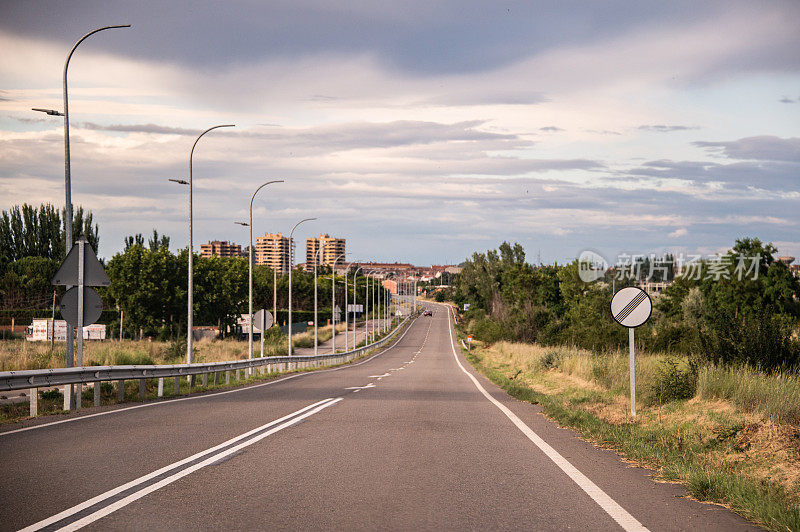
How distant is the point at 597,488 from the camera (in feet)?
23.9

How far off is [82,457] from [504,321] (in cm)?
7996

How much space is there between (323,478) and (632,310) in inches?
307

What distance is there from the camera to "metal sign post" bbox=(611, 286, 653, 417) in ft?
43.0

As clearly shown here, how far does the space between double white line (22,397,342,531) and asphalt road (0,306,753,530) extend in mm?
16

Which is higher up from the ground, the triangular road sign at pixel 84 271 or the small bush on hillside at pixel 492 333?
the triangular road sign at pixel 84 271

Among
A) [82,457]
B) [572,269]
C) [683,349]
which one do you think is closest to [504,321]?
[572,269]

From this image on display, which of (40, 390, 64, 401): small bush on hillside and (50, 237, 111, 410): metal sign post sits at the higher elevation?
(50, 237, 111, 410): metal sign post

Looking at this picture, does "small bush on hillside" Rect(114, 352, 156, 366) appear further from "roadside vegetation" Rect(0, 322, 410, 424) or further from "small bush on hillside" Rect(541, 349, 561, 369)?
"small bush on hillside" Rect(541, 349, 561, 369)

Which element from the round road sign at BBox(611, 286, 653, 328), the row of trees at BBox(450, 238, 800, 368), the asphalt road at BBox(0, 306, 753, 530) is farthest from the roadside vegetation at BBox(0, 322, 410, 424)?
the row of trees at BBox(450, 238, 800, 368)

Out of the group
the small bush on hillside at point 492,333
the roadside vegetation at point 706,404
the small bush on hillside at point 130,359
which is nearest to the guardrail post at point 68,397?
the roadside vegetation at point 706,404

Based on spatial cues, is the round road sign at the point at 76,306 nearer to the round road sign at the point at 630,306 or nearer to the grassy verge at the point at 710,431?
the grassy verge at the point at 710,431

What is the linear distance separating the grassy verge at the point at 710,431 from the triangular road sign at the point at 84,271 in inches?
403

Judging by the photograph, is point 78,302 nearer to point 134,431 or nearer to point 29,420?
point 29,420

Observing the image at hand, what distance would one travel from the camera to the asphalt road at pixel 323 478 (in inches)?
230
